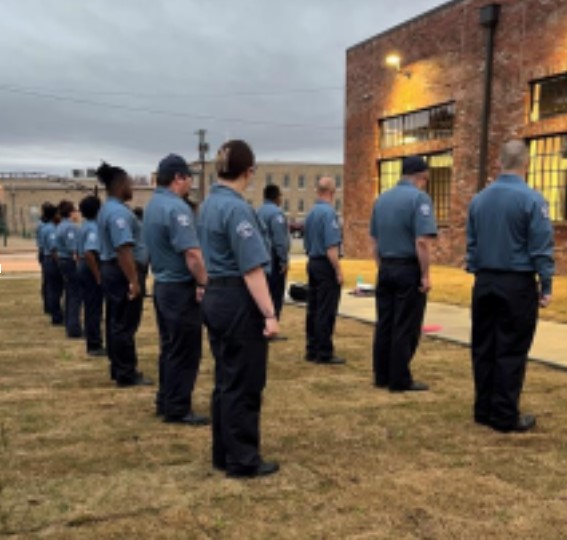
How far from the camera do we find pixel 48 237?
378 inches

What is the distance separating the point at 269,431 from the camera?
14.4 feet

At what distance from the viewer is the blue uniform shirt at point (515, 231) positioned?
13.7 ft

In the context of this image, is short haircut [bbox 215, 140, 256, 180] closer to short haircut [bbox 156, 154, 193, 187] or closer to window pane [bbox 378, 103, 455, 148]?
short haircut [bbox 156, 154, 193, 187]

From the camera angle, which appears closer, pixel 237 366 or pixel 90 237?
pixel 237 366

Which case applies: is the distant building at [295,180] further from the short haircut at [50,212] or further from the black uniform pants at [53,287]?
the black uniform pants at [53,287]

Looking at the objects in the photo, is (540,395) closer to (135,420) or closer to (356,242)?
(135,420)

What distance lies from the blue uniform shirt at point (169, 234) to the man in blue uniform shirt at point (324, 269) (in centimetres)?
237

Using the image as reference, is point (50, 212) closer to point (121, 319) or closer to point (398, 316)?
point (121, 319)

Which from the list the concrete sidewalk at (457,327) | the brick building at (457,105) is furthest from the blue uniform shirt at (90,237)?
the brick building at (457,105)

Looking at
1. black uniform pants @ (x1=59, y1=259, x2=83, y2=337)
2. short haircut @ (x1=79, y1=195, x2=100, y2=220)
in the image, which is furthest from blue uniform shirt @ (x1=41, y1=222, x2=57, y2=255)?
short haircut @ (x1=79, y1=195, x2=100, y2=220)

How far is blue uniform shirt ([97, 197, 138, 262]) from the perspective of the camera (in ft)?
17.6

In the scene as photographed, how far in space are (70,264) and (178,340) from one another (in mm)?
4487

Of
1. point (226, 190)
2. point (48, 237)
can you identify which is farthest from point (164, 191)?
point (48, 237)

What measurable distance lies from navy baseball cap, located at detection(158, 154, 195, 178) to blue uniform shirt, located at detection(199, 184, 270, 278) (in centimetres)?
112
